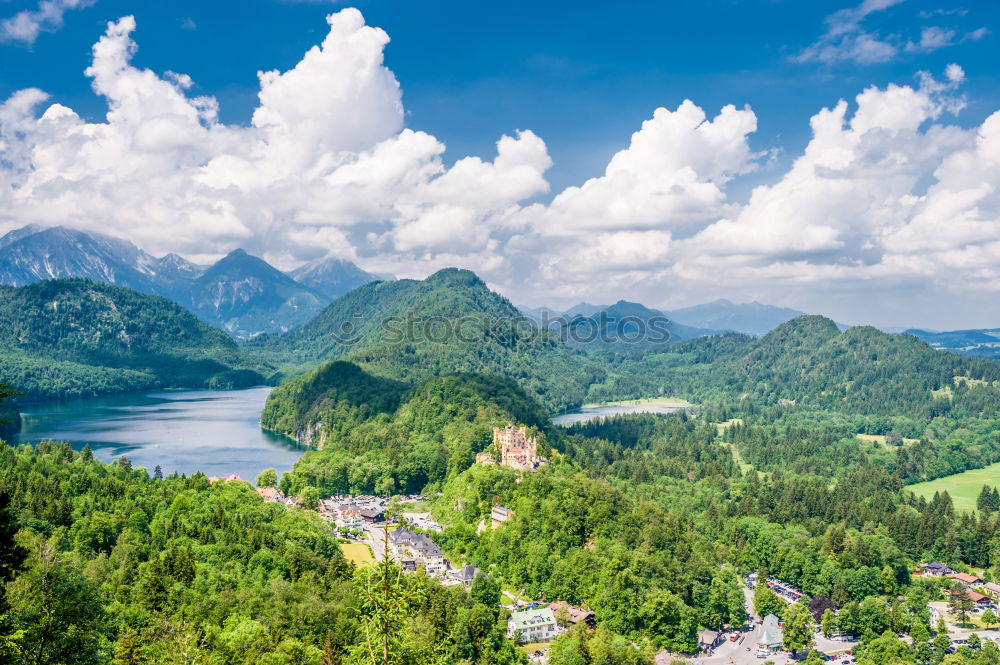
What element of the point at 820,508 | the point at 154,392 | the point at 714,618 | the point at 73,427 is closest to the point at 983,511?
the point at 820,508

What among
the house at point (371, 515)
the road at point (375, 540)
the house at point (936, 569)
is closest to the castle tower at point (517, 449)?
the house at point (371, 515)

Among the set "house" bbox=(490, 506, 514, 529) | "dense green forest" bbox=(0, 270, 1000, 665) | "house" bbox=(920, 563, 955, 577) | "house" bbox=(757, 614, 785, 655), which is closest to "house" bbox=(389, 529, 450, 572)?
"dense green forest" bbox=(0, 270, 1000, 665)

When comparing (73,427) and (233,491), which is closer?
(233,491)

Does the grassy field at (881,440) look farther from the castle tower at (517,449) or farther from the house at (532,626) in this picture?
the house at (532,626)

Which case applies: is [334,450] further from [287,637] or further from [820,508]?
[287,637]

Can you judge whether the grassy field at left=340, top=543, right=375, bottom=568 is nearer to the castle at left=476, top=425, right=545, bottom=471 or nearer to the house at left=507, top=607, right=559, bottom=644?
the house at left=507, top=607, right=559, bottom=644

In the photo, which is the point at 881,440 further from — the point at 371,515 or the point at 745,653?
the point at 745,653
